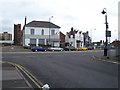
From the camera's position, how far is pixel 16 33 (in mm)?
140000

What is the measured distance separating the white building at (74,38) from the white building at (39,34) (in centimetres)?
1648

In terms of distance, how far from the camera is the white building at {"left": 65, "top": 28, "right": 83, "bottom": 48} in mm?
113062

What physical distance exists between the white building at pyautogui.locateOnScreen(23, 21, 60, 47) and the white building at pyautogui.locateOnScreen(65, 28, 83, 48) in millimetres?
16476

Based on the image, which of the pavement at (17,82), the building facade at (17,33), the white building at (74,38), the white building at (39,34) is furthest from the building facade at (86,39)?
the pavement at (17,82)

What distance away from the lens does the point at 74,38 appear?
11369 centimetres

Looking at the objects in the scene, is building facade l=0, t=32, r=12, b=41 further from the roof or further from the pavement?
the pavement

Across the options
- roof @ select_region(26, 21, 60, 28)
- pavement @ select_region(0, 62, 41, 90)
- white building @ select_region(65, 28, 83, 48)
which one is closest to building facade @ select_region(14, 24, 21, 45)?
white building @ select_region(65, 28, 83, 48)

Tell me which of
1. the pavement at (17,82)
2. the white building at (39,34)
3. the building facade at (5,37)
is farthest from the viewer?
the building facade at (5,37)

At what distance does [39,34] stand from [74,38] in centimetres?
2245

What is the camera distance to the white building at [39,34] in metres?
93.9

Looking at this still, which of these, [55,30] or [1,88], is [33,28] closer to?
[55,30]

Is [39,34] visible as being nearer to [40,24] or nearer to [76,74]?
[40,24]

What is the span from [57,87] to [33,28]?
270 feet

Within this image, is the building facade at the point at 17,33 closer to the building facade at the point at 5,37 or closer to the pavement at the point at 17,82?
the building facade at the point at 5,37
